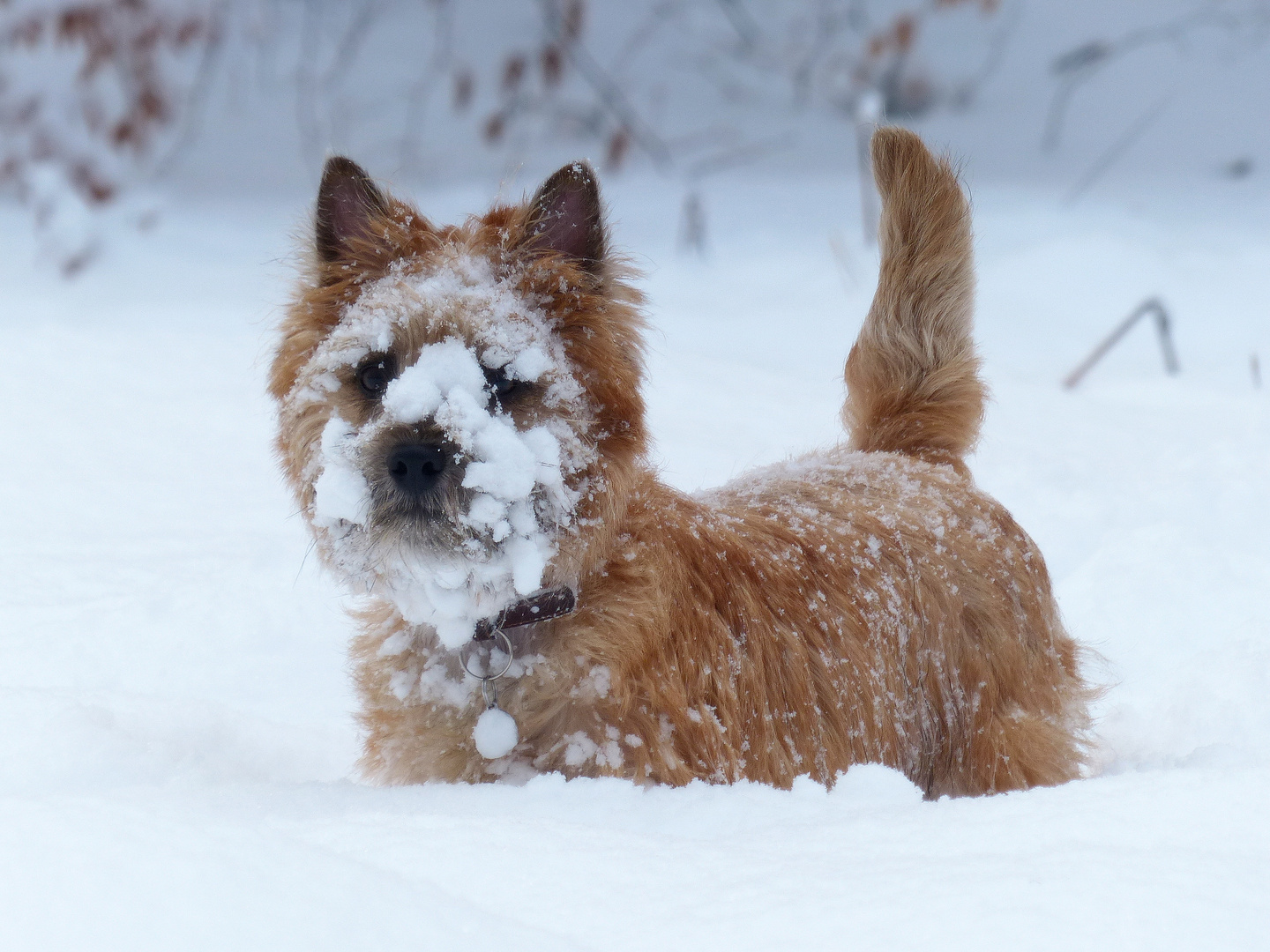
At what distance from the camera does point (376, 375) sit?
2.25 meters

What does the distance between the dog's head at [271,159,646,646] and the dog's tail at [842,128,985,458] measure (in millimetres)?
989

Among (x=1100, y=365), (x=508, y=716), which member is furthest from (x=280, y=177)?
(x=508, y=716)

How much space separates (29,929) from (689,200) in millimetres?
7760

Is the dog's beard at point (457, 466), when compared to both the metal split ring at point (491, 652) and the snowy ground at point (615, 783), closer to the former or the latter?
the metal split ring at point (491, 652)

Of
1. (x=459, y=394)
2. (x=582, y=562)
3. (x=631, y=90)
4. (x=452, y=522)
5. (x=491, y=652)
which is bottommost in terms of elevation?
(x=491, y=652)

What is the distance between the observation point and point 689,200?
27.7 ft

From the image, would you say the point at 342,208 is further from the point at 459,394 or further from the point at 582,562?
the point at 582,562

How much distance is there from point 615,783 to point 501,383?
79 cm

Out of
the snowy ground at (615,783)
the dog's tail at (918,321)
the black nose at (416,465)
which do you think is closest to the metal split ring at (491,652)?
the snowy ground at (615,783)

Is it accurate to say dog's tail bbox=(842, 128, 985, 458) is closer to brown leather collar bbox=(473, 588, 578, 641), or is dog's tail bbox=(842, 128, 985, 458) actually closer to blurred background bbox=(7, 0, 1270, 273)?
brown leather collar bbox=(473, 588, 578, 641)

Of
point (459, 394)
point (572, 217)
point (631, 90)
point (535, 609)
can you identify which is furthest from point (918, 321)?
point (631, 90)

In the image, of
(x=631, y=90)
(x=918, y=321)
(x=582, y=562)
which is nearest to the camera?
(x=582, y=562)

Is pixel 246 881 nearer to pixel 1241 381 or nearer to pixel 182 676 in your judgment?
pixel 182 676

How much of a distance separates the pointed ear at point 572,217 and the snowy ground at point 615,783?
66 centimetres
